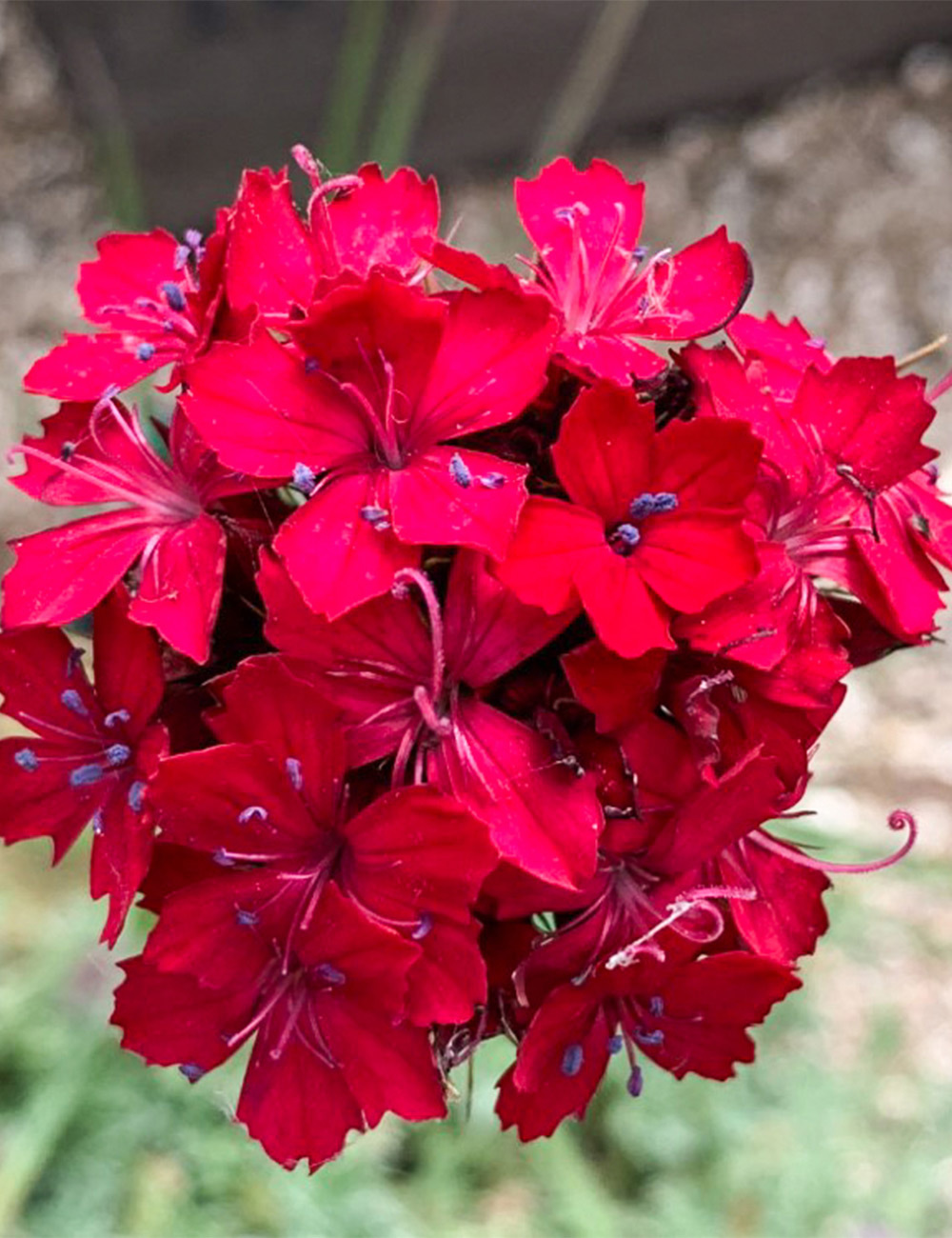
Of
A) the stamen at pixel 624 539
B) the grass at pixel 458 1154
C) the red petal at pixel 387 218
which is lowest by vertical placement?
the grass at pixel 458 1154

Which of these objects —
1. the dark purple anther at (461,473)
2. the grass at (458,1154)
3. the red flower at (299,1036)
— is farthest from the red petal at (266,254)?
the grass at (458,1154)

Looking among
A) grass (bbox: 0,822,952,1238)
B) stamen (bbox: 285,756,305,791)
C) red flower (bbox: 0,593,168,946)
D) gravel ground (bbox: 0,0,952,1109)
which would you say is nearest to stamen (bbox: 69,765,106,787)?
red flower (bbox: 0,593,168,946)

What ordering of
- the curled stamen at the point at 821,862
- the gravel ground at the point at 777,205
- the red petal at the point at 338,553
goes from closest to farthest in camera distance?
the red petal at the point at 338,553 < the curled stamen at the point at 821,862 < the gravel ground at the point at 777,205

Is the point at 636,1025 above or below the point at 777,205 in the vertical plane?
above

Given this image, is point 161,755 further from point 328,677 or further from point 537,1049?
point 537,1049

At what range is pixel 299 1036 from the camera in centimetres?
60

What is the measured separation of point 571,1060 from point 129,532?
276 millimetres

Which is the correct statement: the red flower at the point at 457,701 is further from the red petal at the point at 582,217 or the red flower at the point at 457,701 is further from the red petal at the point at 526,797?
the red petal at the point at 582,217

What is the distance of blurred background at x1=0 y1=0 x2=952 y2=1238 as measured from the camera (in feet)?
4.25

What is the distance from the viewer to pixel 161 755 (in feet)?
1.86

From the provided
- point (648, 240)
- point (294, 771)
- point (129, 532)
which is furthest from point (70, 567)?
point (648, 240)

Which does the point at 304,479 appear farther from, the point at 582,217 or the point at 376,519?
the point at 582,217

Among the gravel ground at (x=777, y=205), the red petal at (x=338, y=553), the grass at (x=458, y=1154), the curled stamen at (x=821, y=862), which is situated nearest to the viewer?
the red petal at (x=338, y=553)

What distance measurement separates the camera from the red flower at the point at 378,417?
0.54m
